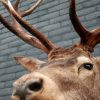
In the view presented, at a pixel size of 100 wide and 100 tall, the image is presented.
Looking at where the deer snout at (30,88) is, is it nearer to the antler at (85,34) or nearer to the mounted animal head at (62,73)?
the mounted animal head at (62,73)

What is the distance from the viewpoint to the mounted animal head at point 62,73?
10.4ft

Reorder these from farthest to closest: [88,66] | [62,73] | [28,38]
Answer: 1. [28,38]
2. [88,66]
3. [62,73]

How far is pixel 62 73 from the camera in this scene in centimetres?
351

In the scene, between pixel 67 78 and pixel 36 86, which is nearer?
pixel 36 86

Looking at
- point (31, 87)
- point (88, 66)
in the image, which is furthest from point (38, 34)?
point (31, 87)

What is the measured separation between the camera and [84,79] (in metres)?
3.70

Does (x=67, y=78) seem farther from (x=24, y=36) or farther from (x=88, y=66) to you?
(x=24, y=36)

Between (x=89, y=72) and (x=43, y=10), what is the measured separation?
3.88 m

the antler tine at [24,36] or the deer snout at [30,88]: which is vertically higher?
the deer snout at [30,88]

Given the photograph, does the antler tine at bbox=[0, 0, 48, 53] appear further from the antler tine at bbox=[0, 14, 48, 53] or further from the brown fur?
the brown fur

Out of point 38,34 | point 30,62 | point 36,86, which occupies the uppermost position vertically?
point 36,86

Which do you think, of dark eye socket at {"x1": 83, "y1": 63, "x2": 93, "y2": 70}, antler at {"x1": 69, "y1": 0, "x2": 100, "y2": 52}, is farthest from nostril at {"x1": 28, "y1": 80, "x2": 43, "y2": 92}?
antler at {"x1": 69, "y1": 0, "x2": 100, "y2": 52}

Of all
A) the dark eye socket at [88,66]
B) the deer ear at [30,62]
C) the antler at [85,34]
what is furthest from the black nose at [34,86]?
the deer ear at [30,62]

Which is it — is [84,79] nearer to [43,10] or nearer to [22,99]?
→ [22,99]
